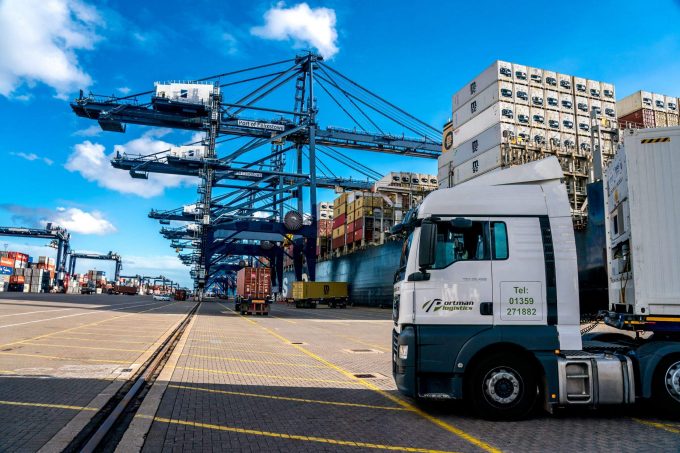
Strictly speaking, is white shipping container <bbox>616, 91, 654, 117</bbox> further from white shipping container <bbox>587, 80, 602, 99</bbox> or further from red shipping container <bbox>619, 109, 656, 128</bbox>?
white shipping container <bbox>587, 80, 602, 99</bbox>

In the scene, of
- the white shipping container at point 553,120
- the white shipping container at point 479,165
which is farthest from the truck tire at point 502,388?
the white shipping container at point 553,120

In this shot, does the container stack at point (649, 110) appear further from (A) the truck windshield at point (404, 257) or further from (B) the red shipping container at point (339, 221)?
(A) the truck windshield at point (404, 257)

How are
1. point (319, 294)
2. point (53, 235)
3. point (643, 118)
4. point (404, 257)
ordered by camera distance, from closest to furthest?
1. point (404, 257)
2. point (643, 118)
3. point (319, 294)
4. point (53, 235)

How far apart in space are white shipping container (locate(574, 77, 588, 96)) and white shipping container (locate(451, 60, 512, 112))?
592cm

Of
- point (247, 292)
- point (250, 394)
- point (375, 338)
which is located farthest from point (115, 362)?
point (247, 292)

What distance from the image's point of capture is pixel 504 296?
571 centimetres

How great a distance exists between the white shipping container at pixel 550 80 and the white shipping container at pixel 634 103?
736cm

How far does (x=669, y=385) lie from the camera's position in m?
5.68

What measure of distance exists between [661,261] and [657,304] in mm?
509

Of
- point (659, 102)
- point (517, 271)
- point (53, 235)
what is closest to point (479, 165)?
point (659, 102)

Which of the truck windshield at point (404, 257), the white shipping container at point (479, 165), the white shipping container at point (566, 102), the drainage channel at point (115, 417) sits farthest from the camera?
the white shipping container at point (566, 102)

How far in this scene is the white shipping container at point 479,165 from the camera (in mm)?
35094

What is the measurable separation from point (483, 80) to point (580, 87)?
757 centimetres

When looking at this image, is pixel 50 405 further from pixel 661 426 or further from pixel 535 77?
pixel 535 77
